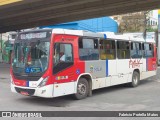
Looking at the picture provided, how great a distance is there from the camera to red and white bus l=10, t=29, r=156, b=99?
1077cm

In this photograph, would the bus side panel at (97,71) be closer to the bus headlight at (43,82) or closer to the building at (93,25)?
the bus headlight at (43,82)

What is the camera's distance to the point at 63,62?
36.8 feet

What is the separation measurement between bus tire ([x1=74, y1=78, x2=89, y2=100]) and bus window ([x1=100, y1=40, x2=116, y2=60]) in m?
1.64

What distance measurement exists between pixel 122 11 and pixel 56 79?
20.0 metres

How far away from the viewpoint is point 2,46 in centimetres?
6147

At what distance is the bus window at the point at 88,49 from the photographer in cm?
1224

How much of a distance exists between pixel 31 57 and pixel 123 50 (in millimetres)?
5762

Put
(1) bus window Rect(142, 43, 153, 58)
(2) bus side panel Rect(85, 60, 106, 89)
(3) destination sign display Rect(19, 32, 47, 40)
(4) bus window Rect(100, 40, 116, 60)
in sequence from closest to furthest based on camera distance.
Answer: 1. (3) destination sign display Rect(19, 32, 47, 40)
2. (2) bus side panel Rect(85, 60, 106, 89)
3. (4) bus window Rect(100, 40, 116, 60)
4. (1) bus window Rect(142, 43, 153, 58)

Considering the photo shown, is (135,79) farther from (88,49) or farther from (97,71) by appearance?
(88,49)

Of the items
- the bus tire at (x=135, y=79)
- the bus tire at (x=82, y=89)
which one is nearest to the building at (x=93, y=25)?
the bus tire at (x=135, y=79)

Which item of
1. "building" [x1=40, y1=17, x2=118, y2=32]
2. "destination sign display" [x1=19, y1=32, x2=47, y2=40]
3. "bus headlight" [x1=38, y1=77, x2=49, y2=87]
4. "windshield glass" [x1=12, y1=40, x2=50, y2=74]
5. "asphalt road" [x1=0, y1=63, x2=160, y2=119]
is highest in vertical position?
"building" [x1=40, y1=17, x2=118, y2=32]

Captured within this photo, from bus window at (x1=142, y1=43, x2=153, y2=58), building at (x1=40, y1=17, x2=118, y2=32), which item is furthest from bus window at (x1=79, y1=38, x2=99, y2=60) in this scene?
building at (x1=40, y1=17, x2=118, y2=32)

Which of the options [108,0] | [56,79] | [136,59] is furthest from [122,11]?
[56,79]

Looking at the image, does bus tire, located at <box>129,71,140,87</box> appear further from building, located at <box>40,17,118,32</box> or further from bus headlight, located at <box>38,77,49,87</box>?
building, located at <box>40,17,118,32</box>
